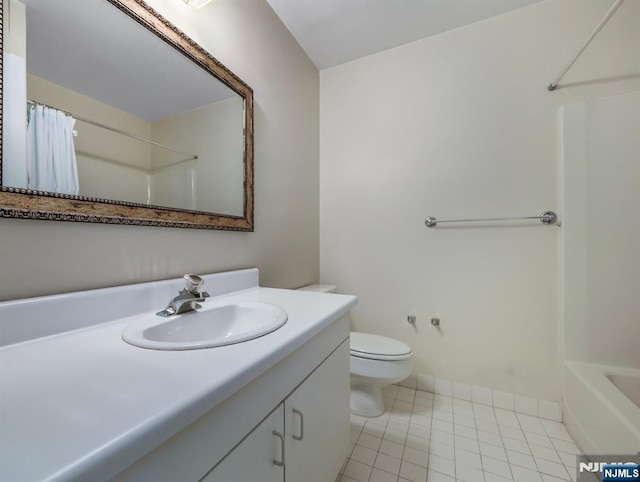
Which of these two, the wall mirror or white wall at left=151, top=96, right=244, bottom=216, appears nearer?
the wall mirror

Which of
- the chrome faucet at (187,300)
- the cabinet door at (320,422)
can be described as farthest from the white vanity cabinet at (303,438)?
the chrome faucet at (187,300)

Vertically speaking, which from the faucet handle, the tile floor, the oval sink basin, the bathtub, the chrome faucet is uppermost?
the faucet handle

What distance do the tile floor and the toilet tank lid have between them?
401mm

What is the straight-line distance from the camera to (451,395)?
1.69m

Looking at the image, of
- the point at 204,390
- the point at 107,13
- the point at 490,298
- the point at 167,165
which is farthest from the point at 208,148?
the point at 490,298

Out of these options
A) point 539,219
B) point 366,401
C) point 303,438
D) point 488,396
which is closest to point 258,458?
point 303,438

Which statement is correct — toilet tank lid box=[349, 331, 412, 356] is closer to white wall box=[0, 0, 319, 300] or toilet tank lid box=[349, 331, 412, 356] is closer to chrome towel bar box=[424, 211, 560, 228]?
white wall box=[0, 0, 319, 300]

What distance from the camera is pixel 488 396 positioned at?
63.2 inches

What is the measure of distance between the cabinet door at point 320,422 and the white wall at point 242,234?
613mm

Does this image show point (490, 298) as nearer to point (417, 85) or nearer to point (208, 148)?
point (417, 85)

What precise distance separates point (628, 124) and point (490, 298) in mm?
1075

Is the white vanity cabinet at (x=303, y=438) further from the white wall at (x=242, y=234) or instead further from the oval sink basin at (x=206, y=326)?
the white wall at (x=242, y=234)

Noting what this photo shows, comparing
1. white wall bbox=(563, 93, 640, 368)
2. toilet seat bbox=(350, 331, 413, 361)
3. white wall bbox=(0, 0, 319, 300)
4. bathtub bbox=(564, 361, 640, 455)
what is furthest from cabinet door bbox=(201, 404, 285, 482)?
white wall bbox=(563, 93, 640, 368)

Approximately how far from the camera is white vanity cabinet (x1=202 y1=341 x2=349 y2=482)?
534 millimetres
